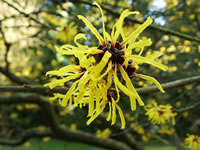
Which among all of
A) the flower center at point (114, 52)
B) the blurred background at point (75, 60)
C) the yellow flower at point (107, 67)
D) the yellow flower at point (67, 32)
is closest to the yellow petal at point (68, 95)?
the yellow flower at point (107, 67)

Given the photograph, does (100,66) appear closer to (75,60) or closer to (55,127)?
(75,60)

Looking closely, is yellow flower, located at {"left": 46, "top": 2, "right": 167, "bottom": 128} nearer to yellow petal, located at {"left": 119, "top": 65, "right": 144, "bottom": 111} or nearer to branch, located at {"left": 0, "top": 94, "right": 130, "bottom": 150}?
yellow petal, located at {"left": 119, "top": 65, "right": 144, "bottom": 111}

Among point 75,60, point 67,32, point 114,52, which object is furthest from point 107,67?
point 67,32

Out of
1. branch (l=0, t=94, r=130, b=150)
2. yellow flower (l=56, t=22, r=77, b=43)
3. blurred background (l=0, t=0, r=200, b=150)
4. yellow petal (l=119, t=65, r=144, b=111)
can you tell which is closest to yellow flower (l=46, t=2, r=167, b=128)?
yellow petal (l=119, t=65, r=144, b=111)

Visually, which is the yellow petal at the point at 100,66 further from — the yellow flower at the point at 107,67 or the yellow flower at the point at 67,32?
the yellow flower at the point at 67,32

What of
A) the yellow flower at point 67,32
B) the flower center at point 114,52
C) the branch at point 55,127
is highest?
the yellow flower at point 67,32

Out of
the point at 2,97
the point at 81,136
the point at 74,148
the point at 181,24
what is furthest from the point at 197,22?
the point at 74,148

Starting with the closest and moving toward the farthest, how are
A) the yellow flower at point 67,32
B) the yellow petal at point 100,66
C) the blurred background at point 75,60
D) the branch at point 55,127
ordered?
the yellow petal at point 100,66 → the blurred background at point 75,60 → the yellow flower at point 67,32 → the branch at point 55,127
